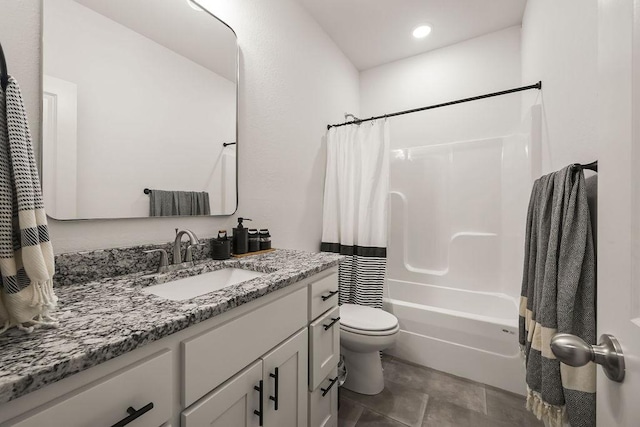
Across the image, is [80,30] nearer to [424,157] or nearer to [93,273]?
[93,273]

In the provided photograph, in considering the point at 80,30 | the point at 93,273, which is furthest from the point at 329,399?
the point at 80,30

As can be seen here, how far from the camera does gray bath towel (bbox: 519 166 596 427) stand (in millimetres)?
760

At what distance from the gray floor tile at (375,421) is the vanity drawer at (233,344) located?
914 mm

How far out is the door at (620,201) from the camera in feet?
1.23

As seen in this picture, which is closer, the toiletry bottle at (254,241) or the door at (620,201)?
the door at (620,201)

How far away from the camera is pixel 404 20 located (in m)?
2.11

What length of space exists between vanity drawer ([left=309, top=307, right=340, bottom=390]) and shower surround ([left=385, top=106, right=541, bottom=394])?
0.93m

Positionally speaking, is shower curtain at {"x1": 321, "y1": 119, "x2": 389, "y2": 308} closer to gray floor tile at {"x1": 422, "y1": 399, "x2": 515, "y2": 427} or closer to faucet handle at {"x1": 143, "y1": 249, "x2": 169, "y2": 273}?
gray floor tile at {"x1": 422, "y1": 399, "x2": 515, "y2": 427}

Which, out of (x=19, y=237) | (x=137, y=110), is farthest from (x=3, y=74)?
(x=137, y=110)

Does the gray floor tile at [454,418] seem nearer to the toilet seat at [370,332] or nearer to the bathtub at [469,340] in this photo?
the bathtub at [469,340]

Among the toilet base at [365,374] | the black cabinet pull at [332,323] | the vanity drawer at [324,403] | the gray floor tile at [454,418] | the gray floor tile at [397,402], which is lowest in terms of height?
the gray floor tile at [397,402]

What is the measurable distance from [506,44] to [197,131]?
2.61 m

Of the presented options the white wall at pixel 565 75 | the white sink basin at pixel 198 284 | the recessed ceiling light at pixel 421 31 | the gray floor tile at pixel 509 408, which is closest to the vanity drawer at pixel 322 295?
the white sink basin at pixel 198 284

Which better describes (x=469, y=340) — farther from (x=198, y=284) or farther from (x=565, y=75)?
(x=198, y=284)
